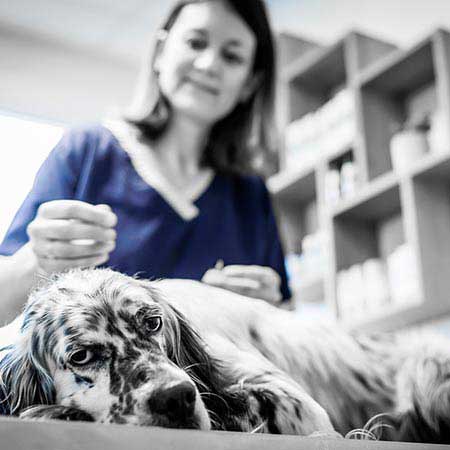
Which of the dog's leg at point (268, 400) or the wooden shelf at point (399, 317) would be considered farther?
the wooden shelf at point (399, 317)

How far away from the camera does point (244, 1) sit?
37.6 inches

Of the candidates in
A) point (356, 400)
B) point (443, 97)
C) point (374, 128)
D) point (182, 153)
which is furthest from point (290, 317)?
point (374, 128)

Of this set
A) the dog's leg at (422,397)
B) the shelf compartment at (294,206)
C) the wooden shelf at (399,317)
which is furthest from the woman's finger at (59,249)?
the shelf compartment at (294,206)

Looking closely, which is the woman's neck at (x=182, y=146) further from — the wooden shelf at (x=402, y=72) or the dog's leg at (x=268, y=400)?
the wooden shelf at (x=402, y=72)

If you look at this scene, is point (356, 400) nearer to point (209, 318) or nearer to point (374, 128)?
point (209, 318)

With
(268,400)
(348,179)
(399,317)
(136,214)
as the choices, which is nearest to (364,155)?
(348,179)

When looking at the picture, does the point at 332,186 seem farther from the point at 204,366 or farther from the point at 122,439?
the point at 122,439

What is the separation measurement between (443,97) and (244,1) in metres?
Result: 1.11

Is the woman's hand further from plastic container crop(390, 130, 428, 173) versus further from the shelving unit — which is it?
plastic container crop(390, 130, 428, 173)

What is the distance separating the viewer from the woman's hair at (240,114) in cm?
89

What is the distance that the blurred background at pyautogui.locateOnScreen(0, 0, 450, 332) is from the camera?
183cm

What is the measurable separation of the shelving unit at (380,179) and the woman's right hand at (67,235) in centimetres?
120

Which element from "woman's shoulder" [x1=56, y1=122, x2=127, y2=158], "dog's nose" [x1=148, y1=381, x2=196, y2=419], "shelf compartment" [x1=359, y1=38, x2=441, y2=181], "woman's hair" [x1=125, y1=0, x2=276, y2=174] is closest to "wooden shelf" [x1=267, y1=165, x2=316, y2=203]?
"shelf compartment" [x1=359, y1=38, x2=441, y2=181]

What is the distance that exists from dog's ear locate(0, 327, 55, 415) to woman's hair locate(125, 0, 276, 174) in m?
0.36
